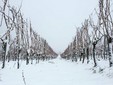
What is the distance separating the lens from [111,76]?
47.9 feet

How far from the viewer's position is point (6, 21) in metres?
20.9

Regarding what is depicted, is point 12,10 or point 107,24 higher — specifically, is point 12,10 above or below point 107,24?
above

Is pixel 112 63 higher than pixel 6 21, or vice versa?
pixel 6 21

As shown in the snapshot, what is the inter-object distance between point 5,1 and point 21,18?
1301 cm

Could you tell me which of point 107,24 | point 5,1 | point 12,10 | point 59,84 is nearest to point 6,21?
point 5,1

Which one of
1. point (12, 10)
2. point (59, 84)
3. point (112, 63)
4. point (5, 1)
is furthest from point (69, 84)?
point (12, 10)

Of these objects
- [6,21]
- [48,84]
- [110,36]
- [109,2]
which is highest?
[109,2]

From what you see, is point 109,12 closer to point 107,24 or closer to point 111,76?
point 107,24

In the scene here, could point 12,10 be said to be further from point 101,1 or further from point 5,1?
point 101,1

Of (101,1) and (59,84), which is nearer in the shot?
(59,84)

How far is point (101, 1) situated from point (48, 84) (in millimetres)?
12182

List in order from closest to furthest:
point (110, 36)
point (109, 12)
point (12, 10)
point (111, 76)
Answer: point (111, 76) → point (110, 36) → point (109, 12) → point (12, 10)

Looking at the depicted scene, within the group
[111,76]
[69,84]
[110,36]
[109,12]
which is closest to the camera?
[69,84]

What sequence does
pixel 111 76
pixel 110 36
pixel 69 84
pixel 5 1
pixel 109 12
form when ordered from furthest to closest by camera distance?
pixel 5 1 < pixel 109 12 < pixel 110 36 < pixel 111 76 < pixel 69 84
